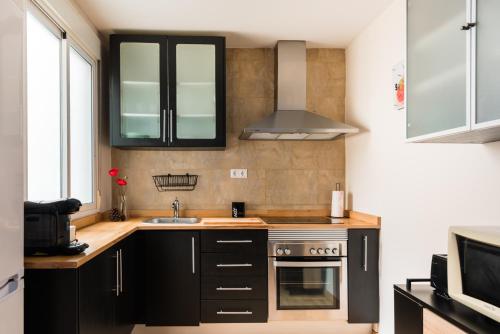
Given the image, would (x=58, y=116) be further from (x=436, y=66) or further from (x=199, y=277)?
(x=436, y=66)

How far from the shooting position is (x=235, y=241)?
9.86 feet

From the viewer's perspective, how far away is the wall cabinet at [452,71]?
135 centimetres

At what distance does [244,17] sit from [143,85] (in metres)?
1.04

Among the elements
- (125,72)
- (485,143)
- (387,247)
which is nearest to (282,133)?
(387,247)

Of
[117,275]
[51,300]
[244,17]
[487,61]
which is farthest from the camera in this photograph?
[244,17]

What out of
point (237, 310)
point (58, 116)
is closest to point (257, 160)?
point (237, 310)

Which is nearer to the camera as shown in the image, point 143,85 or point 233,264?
point 233,264

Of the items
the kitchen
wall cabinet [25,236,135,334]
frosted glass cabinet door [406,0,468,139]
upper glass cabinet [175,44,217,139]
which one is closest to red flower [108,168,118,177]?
the kitchen

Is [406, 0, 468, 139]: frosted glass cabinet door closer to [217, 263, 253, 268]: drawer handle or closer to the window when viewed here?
[217, 263, 253, 268]: drawer handle

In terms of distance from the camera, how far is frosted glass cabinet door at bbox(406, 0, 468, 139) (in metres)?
1.50

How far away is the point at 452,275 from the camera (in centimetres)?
151

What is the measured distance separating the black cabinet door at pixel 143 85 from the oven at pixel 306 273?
4.42 ft

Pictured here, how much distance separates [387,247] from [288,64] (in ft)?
5.89

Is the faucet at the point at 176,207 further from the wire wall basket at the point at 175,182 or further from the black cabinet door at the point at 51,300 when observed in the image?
the black cabinet door at the point at 51,300
